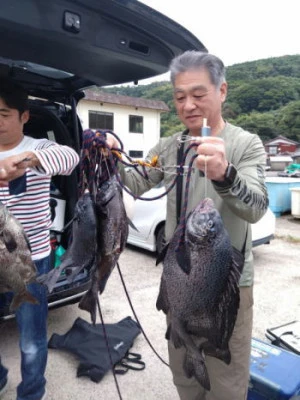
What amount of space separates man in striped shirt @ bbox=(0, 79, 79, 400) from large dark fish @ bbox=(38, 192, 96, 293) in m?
0.26

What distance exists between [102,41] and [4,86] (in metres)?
0.71

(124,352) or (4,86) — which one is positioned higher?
(4,86)

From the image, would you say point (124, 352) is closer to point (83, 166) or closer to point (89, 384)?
point (89, 384)

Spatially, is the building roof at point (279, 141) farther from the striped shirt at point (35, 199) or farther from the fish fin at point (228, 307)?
the fish fin at point (228, 307)

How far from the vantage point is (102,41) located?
1.88 meters

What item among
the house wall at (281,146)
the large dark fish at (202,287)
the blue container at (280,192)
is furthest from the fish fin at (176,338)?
the house wall at (281,146)

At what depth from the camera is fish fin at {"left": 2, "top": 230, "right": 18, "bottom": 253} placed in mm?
1713

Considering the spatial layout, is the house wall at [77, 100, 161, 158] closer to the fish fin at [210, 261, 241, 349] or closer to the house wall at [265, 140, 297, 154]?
the fish fin at [210, 261, 241, 349]

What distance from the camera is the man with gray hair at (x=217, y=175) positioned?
4.83 feet

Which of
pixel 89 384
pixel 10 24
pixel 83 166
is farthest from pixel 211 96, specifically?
pixel 89 384

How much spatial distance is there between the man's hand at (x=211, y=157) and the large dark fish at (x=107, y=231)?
57 cm

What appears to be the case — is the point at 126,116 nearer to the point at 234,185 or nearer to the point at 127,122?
the point at 127,122

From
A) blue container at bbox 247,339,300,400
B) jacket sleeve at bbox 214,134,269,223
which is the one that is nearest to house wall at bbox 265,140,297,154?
blue container at bbox 247,339,300,400

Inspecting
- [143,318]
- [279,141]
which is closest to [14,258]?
[143,318]
